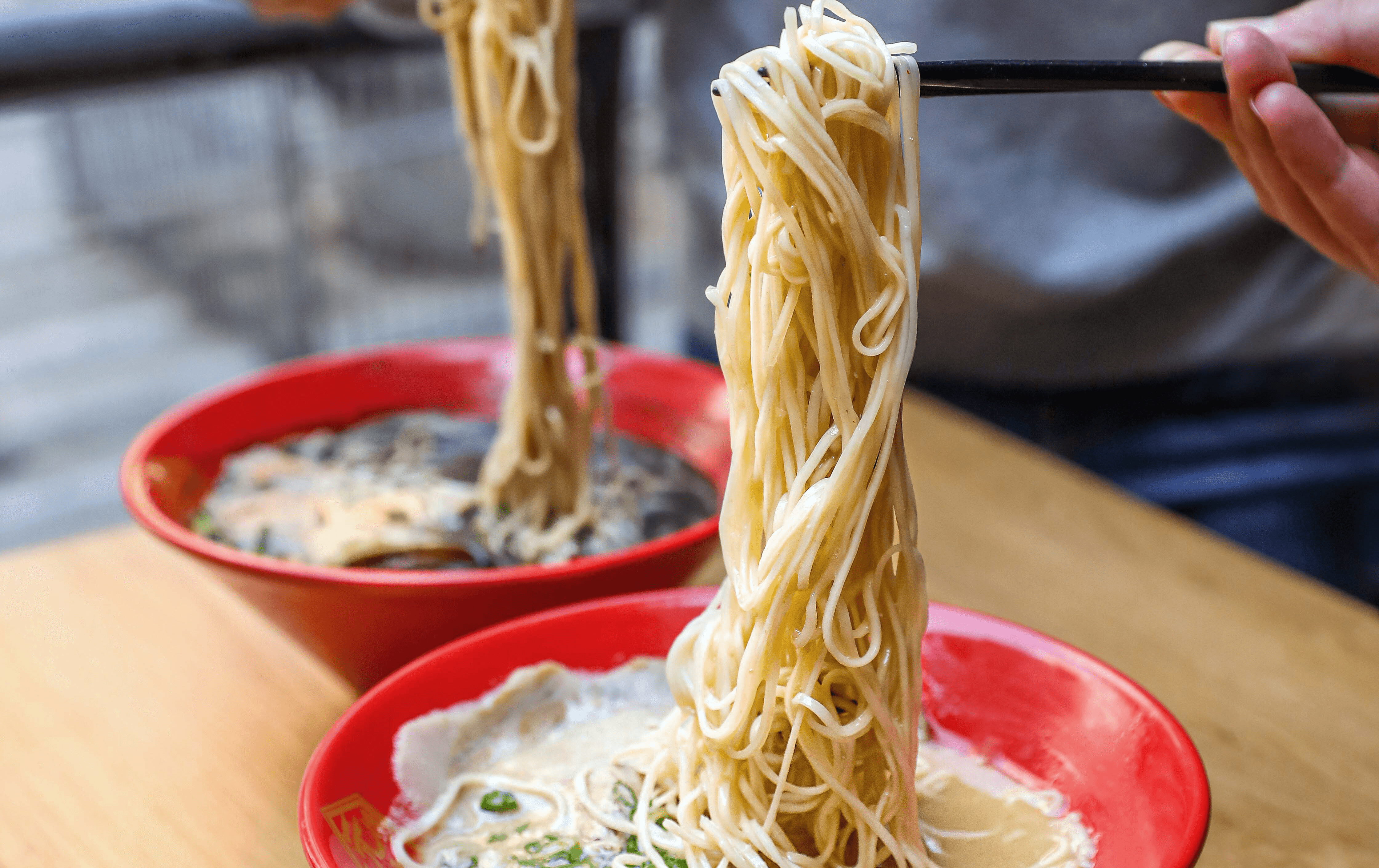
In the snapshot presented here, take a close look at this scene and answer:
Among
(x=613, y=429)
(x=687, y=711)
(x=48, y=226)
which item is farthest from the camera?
(x=48, y=226)

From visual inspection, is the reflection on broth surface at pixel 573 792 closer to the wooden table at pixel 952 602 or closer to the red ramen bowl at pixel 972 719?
the red ramen bowl at pixel 972 719

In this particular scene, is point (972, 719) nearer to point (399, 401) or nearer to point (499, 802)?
point (499, 802)

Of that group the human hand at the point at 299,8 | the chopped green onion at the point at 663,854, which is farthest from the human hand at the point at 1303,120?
the human hand at the point at 299,8

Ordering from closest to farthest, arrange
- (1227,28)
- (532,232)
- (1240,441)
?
(1227,28)
(532,232)
(1240,441)

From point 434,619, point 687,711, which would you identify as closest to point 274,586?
point 434,619

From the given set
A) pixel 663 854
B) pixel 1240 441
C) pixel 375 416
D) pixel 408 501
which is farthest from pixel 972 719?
pixel 1240 441

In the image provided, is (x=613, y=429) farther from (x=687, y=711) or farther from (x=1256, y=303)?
(x=1256, y=303)

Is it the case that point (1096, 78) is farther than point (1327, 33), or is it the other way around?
point (1327, 33)
